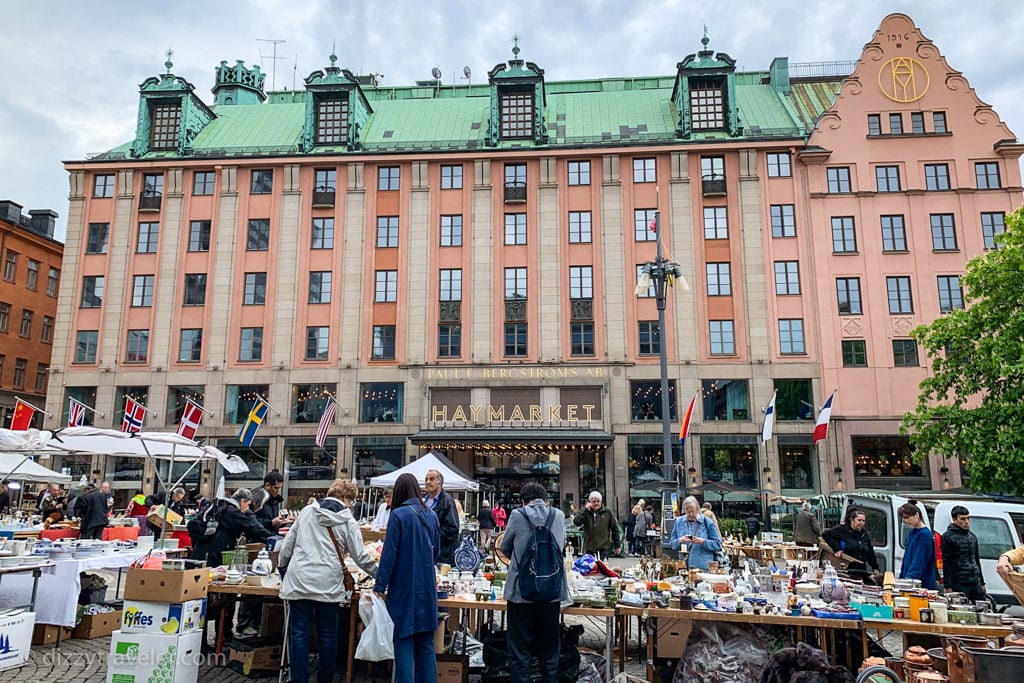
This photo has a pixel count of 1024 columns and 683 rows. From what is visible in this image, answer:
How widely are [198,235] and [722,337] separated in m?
26.7

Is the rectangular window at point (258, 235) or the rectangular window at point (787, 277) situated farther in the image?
the rectangular window at point (258, 235)

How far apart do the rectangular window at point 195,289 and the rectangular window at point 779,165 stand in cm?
2877

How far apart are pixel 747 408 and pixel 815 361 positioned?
3890 millimetres

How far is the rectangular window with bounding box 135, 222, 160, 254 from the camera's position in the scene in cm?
3628

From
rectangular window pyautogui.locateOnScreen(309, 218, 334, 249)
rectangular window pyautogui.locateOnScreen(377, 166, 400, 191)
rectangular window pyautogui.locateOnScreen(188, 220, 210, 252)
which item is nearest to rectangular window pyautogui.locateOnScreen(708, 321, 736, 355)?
rectangular window pyautogui.locateOnScreen(377, 166, 400, 191)

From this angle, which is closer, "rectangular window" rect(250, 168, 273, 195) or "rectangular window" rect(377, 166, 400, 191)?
"rectangular window" rect(377, 166, 400, 191)

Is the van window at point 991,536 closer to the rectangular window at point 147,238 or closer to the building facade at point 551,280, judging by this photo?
the building facade at point 551,280

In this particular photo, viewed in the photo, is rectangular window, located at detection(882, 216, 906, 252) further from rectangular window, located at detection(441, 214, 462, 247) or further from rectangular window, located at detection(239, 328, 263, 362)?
rectangular window, located at detection(239, 328, 263, 362)

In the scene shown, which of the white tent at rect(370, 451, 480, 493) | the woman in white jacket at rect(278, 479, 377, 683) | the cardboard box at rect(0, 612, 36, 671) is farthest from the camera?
the white tent at rect(370, 451, 480, 493)

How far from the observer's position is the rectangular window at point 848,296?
109 feet

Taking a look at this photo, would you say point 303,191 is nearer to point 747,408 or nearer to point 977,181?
point 747,408

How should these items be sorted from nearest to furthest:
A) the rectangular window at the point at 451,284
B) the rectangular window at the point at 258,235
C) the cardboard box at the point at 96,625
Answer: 1. the cardboard box at the point at 96,625
2. the rectangular window at the point at 451,284
3. the rectangular window at the point at 258,235

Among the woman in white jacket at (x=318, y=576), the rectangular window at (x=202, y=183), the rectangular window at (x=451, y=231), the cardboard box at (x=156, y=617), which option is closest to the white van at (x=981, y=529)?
the woman in white jacket at (x=318, y=576)

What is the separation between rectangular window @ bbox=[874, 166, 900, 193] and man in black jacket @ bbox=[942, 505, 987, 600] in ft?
93.7
